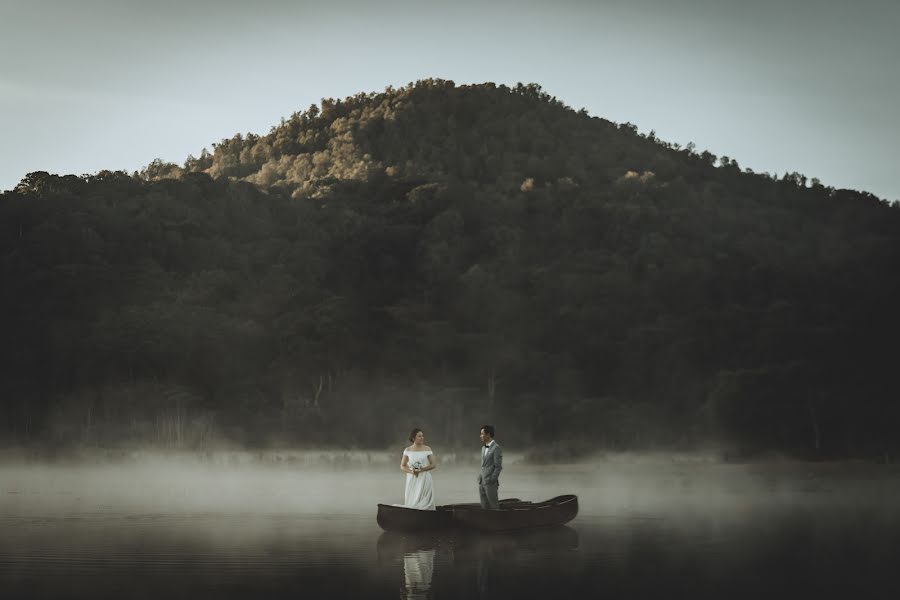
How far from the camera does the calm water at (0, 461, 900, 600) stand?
13.5 meters

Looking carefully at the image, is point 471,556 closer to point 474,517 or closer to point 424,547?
point 424,547

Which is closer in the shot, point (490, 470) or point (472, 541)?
point (472, 541)

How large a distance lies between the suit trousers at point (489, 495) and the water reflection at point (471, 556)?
1.90 feet

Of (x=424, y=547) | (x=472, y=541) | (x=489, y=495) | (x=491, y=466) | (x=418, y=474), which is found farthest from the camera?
(x=489, y=495)

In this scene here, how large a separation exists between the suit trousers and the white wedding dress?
1039 mm

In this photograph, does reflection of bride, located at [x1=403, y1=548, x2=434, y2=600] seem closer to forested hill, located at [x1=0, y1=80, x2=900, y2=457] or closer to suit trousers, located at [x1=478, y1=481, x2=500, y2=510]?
suit trousers, located at [x1=478, y1=481, x2=500, y2=510]

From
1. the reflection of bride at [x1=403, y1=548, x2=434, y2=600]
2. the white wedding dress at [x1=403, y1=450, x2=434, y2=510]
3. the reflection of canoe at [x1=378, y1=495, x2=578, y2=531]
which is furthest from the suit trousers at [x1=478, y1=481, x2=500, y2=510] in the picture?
the reflection of bride at [x1=403, y1=548, x2=434, y2=600]

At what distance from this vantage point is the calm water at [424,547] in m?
13.5

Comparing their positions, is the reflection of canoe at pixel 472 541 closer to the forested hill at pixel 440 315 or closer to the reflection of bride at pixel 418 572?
the reflection of bride at pixel 418 572

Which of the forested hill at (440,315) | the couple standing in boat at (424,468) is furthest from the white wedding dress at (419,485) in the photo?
the forested hill at (440,315)

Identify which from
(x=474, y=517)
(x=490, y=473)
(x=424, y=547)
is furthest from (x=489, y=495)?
(x=424, y=547)

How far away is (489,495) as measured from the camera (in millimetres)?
20719

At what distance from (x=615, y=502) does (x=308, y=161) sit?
87407 mm

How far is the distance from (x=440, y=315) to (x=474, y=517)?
176 ft
